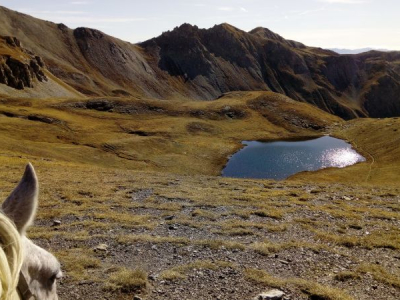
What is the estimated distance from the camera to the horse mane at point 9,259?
236cm

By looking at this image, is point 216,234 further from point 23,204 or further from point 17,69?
point 17,69

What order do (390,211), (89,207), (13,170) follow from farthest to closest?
(13,170) → (390,211) → (89,207)

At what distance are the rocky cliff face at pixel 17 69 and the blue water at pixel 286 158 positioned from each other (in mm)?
79600

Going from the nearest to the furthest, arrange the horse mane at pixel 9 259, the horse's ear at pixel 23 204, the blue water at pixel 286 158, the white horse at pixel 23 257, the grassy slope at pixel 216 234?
the horse mane at pixel 9 259 < the white horse at pixel 23 257 < the horse's ear at pixel 23 204 < the grassy slope at pixel 216 234 < the blue water at pixel 286 158

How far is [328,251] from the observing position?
1719cm

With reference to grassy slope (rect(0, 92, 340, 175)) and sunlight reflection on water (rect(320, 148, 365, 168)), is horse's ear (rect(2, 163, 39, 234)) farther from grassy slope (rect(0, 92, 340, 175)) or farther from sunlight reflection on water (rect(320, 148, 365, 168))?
sunlight reflection on water (rect(320, 148, 365, 168))

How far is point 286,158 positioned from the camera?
88.8 metres

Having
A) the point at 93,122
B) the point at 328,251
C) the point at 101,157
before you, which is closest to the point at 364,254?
the point at 328,251

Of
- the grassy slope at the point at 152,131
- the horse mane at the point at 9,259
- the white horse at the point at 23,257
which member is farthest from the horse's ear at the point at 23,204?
the grassy slope at the point at 152,131

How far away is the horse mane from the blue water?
70547mm

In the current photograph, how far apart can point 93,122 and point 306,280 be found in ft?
302

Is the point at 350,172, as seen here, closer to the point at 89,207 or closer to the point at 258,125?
the point at 258,125

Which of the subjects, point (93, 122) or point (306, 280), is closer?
point (306, 280)

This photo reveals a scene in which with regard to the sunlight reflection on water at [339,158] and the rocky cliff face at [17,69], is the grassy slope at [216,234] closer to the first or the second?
the sunlight reflection on water at [339,158]
